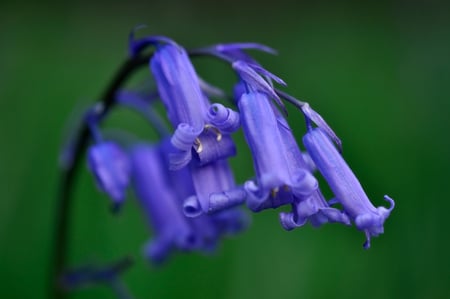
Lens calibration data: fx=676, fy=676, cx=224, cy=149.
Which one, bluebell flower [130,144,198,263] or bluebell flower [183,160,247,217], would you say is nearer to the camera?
bluebell flower [183,160,247,217]

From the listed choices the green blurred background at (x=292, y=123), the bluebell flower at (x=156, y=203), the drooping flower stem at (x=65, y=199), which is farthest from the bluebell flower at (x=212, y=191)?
the green blurred background at (x=292, y=123)

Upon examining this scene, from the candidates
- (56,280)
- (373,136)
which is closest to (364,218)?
(56,280)

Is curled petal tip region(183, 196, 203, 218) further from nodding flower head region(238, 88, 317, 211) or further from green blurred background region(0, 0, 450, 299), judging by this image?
green blurred background region(0, 0, 450, 299)

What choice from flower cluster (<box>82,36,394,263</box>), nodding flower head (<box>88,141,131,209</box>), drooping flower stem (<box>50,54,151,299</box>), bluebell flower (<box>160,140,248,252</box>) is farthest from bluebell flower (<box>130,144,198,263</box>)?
flower cluster (<box>82,36,394,263</box>)

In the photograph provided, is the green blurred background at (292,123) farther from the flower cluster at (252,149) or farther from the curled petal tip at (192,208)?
the curled petal tip at (192,208)

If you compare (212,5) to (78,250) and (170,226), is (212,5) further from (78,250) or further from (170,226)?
(170,226)
